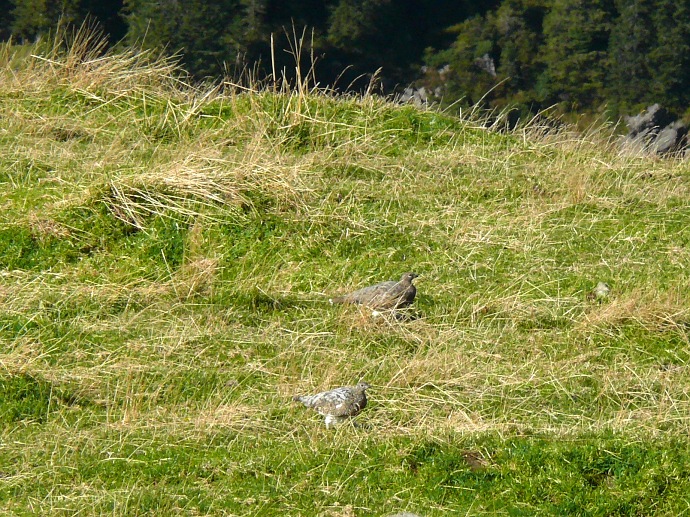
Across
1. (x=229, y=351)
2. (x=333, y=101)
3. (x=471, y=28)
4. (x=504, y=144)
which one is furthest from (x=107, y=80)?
(x=471, y=28)

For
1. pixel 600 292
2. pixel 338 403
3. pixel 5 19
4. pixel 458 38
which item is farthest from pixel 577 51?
pixel 338 403

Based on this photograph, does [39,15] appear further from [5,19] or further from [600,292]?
[600,292]

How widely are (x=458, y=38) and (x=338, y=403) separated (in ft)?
Result: 157

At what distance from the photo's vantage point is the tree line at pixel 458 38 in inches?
1495

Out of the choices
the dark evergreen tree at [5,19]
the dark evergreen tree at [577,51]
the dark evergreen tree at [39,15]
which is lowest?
the dark evergreen tree at [5,19]

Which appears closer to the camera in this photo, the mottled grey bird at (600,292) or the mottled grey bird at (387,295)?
the mottled grey bird at (387,295)

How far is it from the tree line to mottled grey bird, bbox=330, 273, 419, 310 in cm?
2771

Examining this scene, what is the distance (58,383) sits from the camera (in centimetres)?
595

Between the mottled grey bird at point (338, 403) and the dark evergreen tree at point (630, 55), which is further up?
the mottled grey bird at point (338, 403)

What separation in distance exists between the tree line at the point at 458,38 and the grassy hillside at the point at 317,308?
24455mm

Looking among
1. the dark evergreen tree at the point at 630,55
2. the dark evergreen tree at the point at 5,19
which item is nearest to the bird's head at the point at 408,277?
the dark evergreen tree at the point at 630,55

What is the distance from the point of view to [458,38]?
51719mm

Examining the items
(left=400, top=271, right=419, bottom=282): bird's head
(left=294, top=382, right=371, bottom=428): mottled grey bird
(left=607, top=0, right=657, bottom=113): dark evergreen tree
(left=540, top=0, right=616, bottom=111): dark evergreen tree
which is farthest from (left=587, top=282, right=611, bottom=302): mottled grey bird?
(left=540, top=0, right=616, bottom=111): dark evergreen tree

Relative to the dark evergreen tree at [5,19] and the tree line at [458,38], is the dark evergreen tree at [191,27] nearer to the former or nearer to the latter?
the tree line at [458,38]
